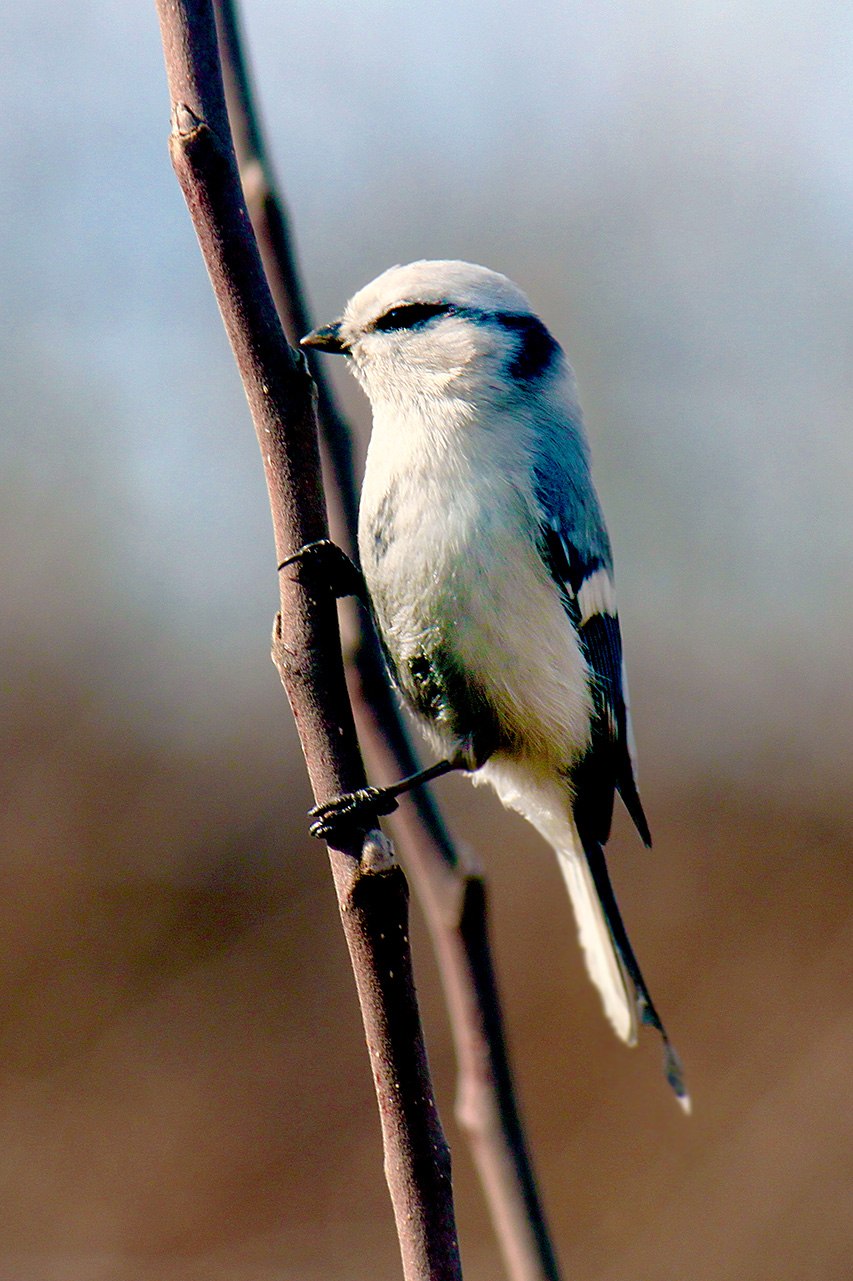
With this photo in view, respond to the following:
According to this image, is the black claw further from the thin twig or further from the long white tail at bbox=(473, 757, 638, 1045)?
the long white tail at bbox=(473, 757, 638, 1045)

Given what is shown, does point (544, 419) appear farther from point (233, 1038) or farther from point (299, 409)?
point (233, 1038)

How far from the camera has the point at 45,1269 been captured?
2193 mm

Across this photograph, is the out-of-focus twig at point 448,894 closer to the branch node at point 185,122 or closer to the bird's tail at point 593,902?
the branch node at point 185,122

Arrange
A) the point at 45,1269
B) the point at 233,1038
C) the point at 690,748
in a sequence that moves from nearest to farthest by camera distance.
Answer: the point at 45,1269 → the point at 233,1038 → the point at 690,748

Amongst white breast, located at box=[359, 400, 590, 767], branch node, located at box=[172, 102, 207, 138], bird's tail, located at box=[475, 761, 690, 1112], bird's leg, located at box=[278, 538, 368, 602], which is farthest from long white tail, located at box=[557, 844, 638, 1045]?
branch node, located at box=[172, 102, 207, 138]

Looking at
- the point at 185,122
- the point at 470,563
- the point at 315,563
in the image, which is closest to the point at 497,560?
the point at 470,563

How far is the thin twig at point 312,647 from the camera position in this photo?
48 cm

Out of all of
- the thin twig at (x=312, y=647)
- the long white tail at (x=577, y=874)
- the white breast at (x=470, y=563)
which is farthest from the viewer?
the long white tail at (x=577, y=874)

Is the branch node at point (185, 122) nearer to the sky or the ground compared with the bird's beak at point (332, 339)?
nearer to the sky

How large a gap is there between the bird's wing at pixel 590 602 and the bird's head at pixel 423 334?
92 millimetres

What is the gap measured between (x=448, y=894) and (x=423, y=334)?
21.5 inches

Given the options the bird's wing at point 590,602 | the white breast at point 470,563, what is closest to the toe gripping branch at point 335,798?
the white breast at point 470,563

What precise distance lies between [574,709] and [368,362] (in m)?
0.35

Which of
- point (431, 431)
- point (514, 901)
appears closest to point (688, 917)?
point (514, 901)
